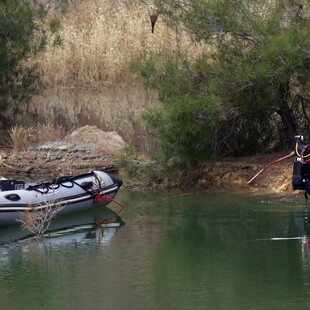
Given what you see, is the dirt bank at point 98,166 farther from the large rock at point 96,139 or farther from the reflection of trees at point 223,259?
the reflection of trees at point 223,259

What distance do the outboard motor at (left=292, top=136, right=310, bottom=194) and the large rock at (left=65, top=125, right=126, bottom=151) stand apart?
578 centimetres

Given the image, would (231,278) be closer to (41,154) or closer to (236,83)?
(236,83)

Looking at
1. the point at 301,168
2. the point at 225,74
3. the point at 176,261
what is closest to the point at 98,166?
the point at 225,74

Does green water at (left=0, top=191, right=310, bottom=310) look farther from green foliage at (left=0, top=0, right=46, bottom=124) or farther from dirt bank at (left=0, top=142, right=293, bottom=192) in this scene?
green foliage at (left=0, top=0, right=46, bottom=124)

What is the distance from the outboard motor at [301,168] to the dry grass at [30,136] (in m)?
7.55

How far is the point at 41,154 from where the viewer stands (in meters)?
20.3

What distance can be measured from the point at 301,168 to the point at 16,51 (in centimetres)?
944

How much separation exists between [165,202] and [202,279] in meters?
5.57

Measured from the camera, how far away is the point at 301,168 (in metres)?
15.3

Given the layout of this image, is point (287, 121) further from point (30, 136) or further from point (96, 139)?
point (30, 136)

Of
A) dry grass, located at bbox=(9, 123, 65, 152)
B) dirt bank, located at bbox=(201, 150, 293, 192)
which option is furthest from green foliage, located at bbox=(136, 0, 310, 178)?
dry grass, located at bbox=(9, 123, 65, 152)

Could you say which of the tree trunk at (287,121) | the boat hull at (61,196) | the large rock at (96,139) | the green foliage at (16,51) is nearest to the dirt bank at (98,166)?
the tree trunk at (287,121)

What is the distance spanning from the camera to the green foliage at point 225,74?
1617 centimetres

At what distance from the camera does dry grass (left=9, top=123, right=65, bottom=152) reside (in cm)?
2084
